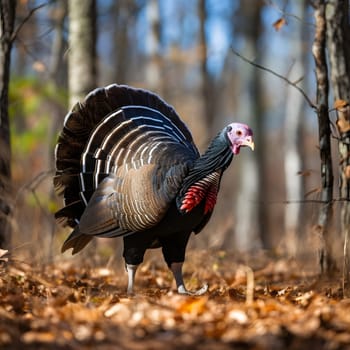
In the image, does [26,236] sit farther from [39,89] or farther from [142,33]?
[142,33]

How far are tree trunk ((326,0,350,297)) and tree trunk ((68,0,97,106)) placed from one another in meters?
3.57

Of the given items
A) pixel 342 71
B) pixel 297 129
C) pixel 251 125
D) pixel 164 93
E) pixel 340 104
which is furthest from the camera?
pixel 164 93

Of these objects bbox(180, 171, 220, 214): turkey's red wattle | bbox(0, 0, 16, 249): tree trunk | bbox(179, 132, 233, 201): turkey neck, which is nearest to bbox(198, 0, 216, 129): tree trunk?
bbox(0, 0, 16, 249): tree trunk

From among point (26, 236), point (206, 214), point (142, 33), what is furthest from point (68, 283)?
point (142, 33)

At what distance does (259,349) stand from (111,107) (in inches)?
132

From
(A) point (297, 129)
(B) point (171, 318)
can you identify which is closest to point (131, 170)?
(B) point (171, 318)

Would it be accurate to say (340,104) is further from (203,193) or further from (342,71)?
(203,193)

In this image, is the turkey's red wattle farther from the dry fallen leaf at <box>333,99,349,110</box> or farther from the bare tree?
the bare tree

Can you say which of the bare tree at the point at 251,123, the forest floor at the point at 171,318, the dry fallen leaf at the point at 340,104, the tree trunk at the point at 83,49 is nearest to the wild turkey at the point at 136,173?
the forest floor at the point at 171,318

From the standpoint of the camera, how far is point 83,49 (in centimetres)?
881

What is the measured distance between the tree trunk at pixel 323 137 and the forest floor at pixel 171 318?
36 centimetres

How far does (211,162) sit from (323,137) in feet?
3.92

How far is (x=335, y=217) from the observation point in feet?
20.6

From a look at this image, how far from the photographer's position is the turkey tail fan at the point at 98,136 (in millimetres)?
6188
